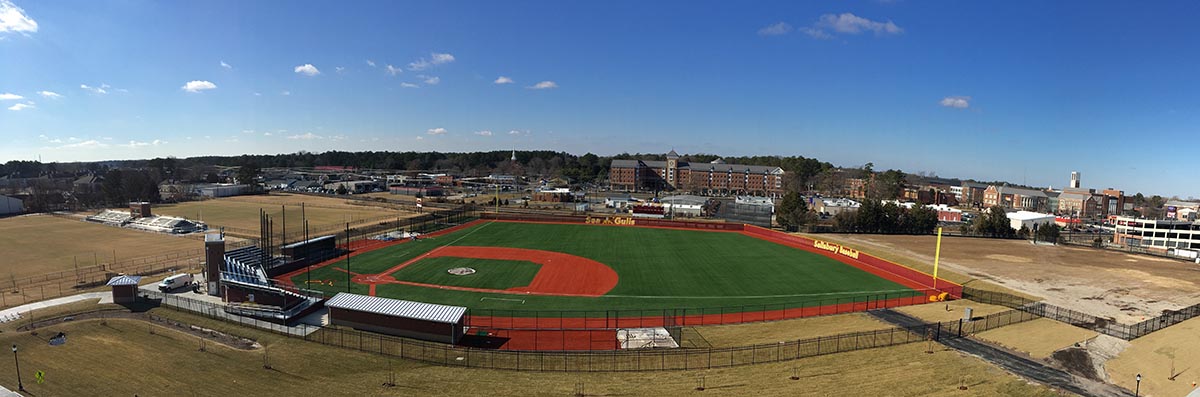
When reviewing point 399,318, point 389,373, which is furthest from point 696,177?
point 389,373

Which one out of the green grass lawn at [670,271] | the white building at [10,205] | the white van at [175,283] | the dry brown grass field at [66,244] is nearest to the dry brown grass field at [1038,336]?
the green grass lawn at [670,271]

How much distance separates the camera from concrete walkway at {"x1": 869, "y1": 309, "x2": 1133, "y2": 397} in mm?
20844

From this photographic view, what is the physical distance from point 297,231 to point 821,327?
7448 cm

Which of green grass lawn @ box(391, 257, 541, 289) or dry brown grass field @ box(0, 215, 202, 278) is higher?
green grass lawn @ box(391, 257, 541, 289)

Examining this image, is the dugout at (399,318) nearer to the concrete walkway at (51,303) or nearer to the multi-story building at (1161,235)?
the concrete walkway at (51,303)

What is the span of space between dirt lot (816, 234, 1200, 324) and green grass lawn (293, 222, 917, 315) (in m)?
10.8

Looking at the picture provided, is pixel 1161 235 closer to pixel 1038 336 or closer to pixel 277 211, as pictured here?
pixel 1038 336

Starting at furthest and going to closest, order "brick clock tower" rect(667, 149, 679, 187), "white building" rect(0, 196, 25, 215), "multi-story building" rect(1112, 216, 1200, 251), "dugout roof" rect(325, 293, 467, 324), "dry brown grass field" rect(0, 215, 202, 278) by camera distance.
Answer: "brick clock tower" rect(667, 149, 679, 187) → "white building" rect(0, 196, 25, 215) → "multi-story building" rect(1112, 216, 1200, 251) → "dry brown grass field" rect(0, 215, 202, 278) → "dugout roof" rect(325, 293, 467, 324)

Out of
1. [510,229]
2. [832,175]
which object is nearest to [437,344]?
[510,229]

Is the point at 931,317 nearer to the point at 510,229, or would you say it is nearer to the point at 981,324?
the point at 981,324

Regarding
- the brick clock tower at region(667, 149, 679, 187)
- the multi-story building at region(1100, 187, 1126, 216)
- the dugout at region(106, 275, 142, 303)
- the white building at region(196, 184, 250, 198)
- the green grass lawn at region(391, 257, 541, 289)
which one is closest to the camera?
the dugout at region(106, 275, 142, 303)

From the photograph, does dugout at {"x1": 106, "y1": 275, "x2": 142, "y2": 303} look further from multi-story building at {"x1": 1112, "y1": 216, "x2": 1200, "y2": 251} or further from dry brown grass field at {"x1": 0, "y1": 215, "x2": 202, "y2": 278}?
multi-story building at {"x1": 1112, "y1": 216, "x2": 1200, "y2": 251}

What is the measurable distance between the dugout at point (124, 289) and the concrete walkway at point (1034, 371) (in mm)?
50453

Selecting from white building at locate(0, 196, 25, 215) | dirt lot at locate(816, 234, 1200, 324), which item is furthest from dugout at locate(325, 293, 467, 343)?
white building at locate(0, 196, 25, 215)
